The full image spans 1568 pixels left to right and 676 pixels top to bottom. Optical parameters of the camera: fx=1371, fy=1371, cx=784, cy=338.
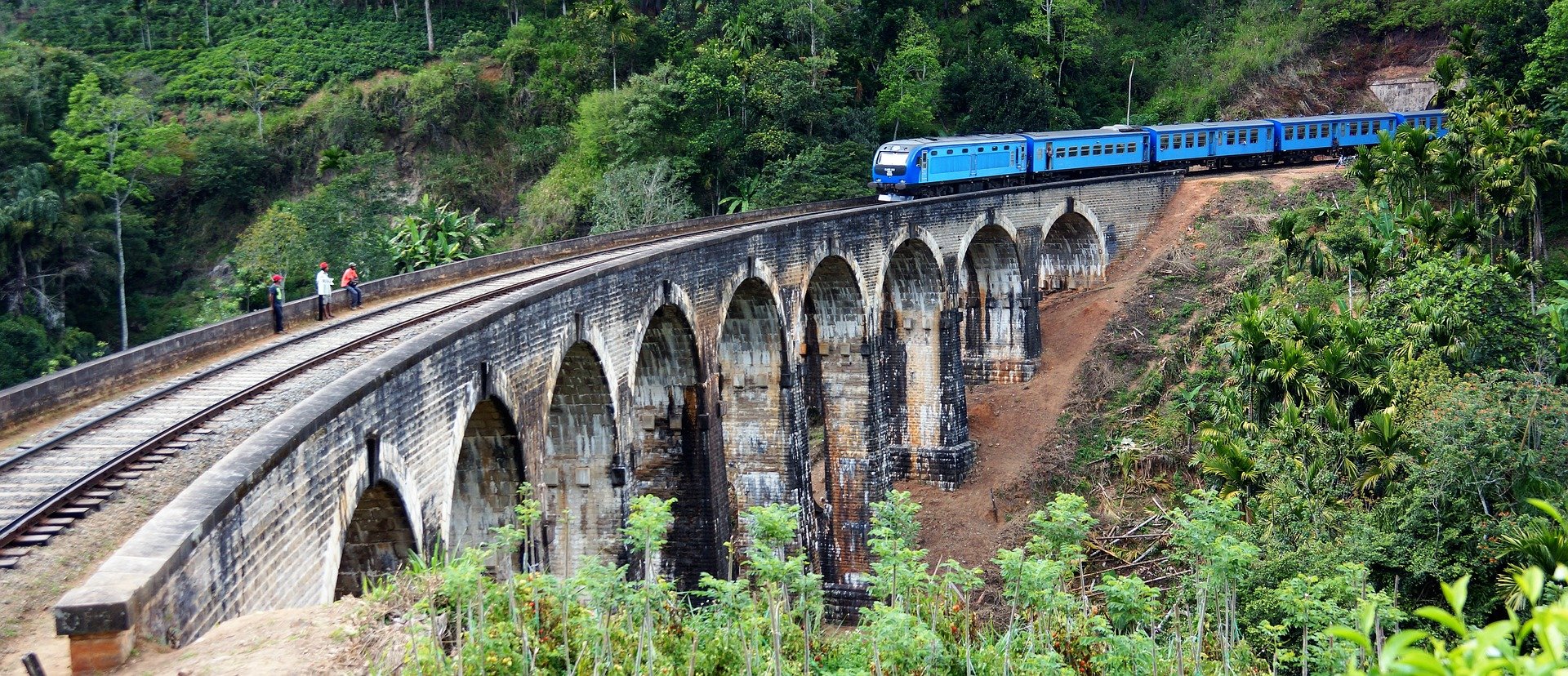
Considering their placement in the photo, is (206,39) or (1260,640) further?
(206,39)

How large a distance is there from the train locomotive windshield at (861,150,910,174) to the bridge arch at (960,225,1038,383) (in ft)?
10.6

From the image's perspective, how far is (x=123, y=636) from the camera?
23.8 ft

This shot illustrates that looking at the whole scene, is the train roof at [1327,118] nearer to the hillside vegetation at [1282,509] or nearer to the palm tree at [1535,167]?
the hillside vegetation at [1282,509]

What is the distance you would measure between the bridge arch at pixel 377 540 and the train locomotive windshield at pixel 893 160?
73.4 feet

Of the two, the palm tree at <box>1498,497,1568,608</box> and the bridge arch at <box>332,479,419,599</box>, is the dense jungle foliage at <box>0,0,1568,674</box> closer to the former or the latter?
the palm tree at <box>1498,497,1568,608</box>

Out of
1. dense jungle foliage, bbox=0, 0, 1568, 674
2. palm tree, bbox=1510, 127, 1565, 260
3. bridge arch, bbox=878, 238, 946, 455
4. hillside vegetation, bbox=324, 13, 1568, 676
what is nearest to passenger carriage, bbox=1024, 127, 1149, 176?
hillside vegetation, bbox=324, 13, 1568, 676

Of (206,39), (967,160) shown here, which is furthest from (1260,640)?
(206,39)

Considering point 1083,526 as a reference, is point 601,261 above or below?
above

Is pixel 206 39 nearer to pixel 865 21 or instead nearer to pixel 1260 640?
pixel 865 21

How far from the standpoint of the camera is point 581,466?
19000 millimetres

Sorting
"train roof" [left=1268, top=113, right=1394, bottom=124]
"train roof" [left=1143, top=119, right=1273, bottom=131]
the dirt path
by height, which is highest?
"train roof" [left=1268, top=113, right=1394, bottom=124]

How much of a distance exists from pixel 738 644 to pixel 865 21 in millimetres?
43128

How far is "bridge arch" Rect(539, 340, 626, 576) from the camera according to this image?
18.4 meters

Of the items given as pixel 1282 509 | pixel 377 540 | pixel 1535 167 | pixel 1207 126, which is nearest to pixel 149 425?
pixel 377 540
